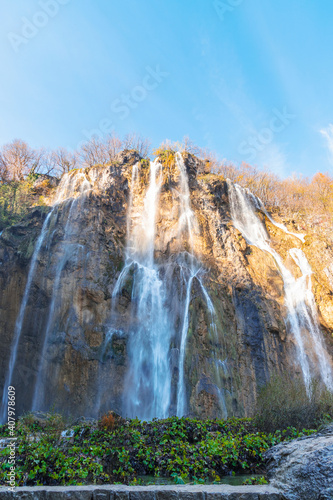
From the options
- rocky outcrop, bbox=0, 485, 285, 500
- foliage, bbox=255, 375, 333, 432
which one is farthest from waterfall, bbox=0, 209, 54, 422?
rocky outcrop, bbox=0, 485, 285, 500

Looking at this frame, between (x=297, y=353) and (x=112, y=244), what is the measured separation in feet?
42.8

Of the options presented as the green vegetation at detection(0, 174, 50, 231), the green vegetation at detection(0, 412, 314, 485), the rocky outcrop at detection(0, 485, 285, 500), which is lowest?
the rocky outcrop at detection(0, 485, 285, 500)

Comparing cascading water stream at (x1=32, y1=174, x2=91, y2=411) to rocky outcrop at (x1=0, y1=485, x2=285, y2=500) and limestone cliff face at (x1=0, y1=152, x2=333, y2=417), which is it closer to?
limestone cliff face at (x1=0, y1=152, x2=333, y2=417)

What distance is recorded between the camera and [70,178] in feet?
87.5

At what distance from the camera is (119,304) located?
64.1 ft

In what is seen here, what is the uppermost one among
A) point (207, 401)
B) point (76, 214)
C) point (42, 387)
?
point (76, 214)

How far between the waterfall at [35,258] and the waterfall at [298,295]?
12756mm

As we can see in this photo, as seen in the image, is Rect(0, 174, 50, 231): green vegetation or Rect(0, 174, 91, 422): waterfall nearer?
Rect(0, 174, 91, 422): waterfall

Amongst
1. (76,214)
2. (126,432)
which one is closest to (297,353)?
(126,432)

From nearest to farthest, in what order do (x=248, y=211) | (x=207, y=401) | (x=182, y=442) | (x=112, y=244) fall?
(x=182, y=442)
(x=207, y=401)
(x=112, y=244)
(x=248, y=211)

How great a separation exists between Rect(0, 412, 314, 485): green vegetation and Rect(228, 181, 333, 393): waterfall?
9.78 metres

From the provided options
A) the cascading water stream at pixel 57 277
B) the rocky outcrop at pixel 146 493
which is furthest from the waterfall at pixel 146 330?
the rocky outcrop at pixel 146 493

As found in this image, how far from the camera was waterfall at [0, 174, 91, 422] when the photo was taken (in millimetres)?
18450

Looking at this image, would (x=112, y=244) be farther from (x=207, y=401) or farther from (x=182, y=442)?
(x=182, y=442)
